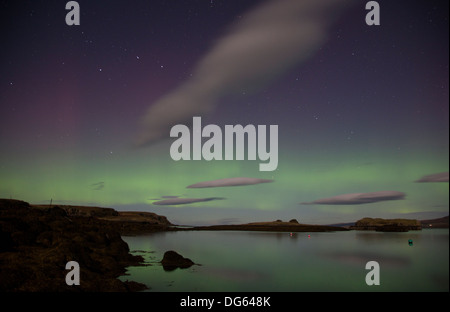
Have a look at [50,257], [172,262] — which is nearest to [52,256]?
[50,257]

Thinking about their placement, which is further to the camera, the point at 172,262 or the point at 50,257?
the point at 172,262

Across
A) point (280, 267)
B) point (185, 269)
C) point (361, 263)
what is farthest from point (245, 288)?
point (361, 263)

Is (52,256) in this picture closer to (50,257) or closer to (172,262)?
(50,257)

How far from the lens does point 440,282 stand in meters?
39.8

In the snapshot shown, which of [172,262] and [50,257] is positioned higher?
[50,257]

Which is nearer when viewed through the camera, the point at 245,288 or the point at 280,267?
the point at 245,288

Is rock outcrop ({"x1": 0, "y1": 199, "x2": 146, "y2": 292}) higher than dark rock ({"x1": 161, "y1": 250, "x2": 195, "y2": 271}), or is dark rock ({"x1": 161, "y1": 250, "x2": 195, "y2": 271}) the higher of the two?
rock outcrop ({"x1": 0, "y1": 199, "x2": 146, "y2": 292})

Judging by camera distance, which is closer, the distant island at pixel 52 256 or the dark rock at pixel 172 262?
the distant island at pixel 52 256

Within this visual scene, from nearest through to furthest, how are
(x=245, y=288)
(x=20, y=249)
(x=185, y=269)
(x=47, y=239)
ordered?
(x=20, y=249) → (x=47, y=239) → (x=245, y=288) → (x=185, y=269)

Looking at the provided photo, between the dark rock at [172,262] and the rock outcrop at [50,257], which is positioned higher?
the rock outcrop at [50,257]
